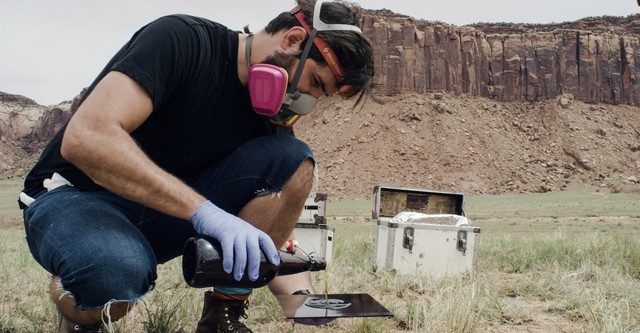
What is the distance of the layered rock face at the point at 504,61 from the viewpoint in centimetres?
5778

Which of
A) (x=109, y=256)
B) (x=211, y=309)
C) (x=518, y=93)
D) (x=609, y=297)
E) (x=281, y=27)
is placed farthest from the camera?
(x=518, y=93)

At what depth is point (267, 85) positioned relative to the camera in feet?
7.85

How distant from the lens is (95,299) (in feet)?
6.68

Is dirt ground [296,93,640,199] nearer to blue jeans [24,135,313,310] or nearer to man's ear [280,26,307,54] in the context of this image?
blue jeans [24,135,313,310]

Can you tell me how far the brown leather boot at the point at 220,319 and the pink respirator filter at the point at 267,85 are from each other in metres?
0.98

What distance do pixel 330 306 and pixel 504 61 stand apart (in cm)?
6417

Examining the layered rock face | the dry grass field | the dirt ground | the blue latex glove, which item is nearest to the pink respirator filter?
the blue latex glove

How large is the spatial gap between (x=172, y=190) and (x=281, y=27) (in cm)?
97

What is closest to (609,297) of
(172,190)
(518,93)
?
(172,190)

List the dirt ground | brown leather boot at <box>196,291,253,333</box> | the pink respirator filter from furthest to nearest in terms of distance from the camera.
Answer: the dirt ground → brown leather boot at <box>196,291,253,333</box> → the pink respirator filter

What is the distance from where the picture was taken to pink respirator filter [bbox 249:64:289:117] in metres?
2.38

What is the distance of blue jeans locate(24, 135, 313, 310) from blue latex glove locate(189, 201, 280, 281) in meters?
0.28

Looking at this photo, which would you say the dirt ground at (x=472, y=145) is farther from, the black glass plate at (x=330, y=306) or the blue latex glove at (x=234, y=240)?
the blue latex glove at (x=234, y=240)

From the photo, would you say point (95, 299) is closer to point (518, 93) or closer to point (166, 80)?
point (166, 80)
